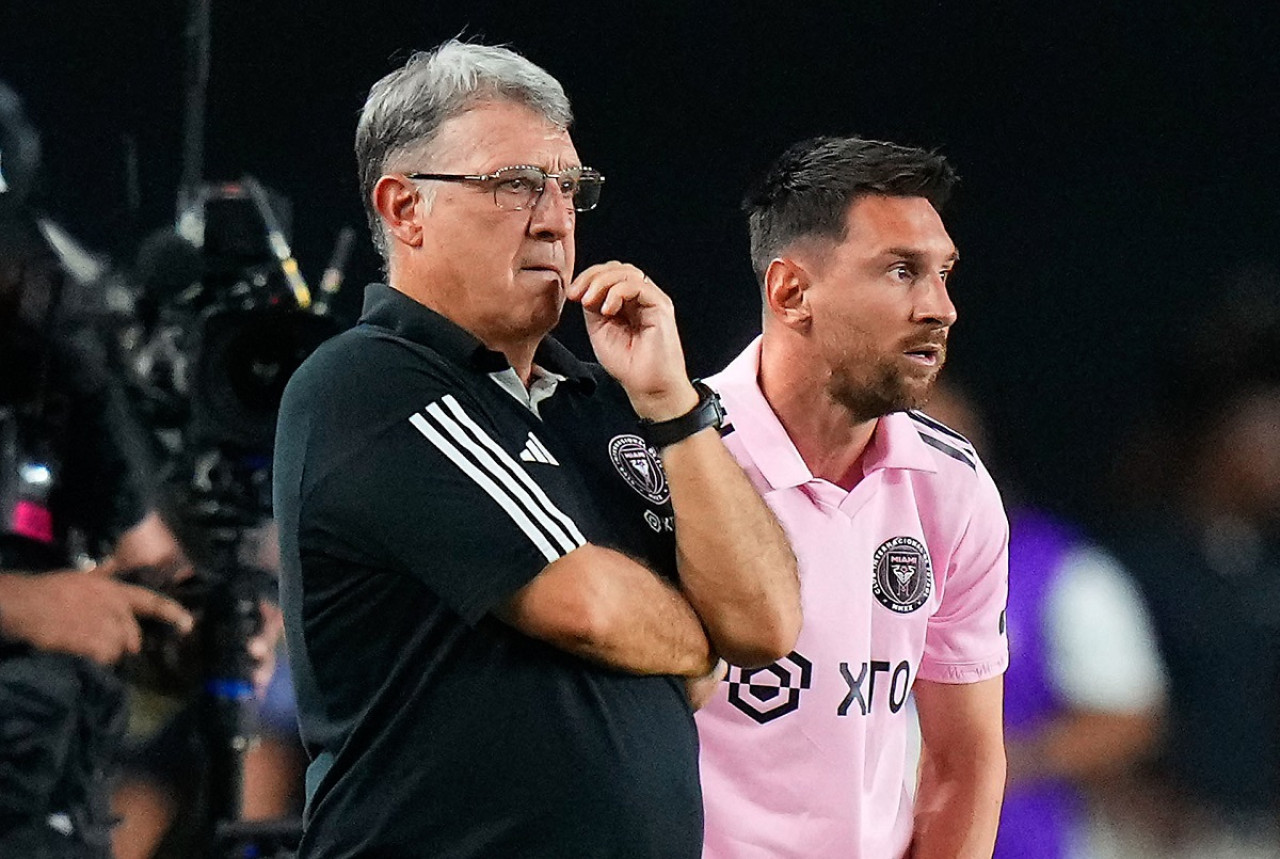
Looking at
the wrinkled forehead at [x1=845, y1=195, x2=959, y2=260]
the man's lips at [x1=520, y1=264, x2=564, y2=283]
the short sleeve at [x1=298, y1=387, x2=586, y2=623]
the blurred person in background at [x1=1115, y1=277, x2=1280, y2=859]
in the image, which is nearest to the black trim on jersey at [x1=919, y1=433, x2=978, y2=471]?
the wrinkled forehead at [x1=845, y1=195, x2=959, y2=260]

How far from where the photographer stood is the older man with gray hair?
1.24 metres

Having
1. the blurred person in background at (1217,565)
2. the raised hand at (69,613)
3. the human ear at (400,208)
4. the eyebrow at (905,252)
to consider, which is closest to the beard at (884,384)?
the eyebrow at (905,252)

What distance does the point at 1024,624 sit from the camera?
8.31 feet

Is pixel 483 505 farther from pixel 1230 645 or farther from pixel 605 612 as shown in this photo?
pixel 1230 645

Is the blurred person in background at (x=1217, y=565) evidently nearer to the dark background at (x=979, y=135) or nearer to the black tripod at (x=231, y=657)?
the dark background at (x=979, y=135)

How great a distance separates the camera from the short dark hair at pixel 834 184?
1.88m

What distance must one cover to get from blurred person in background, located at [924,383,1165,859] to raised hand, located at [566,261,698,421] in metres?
1.28

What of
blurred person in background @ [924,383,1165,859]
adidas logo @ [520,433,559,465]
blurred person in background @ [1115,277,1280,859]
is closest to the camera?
adidas logo @ [520,433,559,465]

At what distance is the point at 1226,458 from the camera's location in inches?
127

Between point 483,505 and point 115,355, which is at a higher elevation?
point 483,505

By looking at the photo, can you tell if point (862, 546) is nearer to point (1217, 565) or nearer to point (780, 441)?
point (780, 441)

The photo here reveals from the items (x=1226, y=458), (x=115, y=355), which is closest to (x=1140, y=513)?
(x=1226, y=458)

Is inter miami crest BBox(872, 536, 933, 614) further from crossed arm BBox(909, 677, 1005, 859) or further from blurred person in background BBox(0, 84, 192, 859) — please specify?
blurred person in background BBox(0, 84, 192, 859)

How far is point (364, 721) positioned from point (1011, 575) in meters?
1.58
